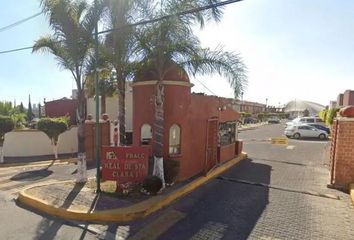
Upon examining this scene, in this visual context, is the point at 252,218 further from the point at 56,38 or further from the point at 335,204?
the point at 56,38

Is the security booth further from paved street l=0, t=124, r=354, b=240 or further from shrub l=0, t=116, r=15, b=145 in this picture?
shrub l=0, t=116, r=15, b=145

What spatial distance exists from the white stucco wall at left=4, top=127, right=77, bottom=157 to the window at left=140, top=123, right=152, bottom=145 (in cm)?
978

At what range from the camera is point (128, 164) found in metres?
9.22

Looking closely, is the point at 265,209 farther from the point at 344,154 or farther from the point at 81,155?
the point at 81,155

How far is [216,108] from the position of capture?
545 inches

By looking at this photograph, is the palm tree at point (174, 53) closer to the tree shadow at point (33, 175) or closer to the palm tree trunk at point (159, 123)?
the palm tree trunk at point (159, 123)

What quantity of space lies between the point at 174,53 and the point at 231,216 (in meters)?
5.10

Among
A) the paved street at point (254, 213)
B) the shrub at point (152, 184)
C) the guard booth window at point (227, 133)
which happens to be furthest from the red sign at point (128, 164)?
the guard booth window at point (227, 133)

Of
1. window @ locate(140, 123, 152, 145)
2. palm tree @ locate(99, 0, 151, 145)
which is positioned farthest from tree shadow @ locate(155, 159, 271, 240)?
palm tree @ locate(99, 0, 151, 145)

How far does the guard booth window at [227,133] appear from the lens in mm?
14895

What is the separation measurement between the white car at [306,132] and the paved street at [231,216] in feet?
65.8

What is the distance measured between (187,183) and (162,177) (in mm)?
1407

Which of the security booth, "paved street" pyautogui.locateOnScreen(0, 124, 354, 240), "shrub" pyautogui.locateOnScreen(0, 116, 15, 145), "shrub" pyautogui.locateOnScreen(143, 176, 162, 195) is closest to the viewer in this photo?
"paved street" pyautogui.locateOnScreen(0, 124, 354, 240)

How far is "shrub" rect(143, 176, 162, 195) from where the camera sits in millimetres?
9094
